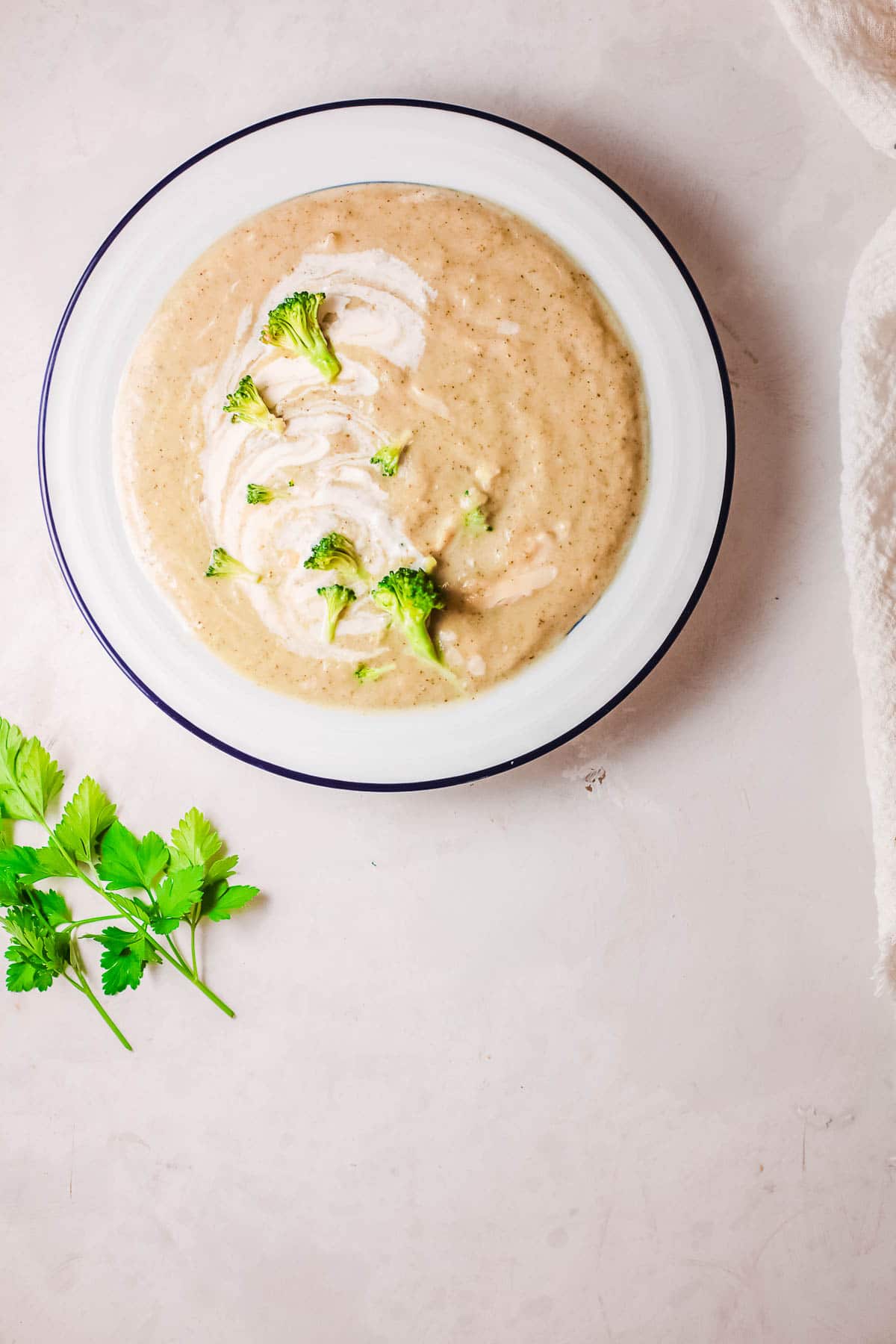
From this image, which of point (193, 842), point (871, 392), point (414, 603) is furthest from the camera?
point (193, 842)

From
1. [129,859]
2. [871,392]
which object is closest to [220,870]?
[129,859]

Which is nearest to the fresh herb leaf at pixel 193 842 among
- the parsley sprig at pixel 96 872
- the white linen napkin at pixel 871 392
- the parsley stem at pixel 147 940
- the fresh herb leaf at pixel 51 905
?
the parsley sprig at pixel 96 872

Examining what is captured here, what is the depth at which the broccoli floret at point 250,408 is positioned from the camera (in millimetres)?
1844

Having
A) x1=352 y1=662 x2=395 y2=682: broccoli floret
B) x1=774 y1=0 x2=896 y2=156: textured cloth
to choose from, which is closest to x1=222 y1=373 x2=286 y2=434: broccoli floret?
x1=352 y1=662 x2=395 y2=682: broccoli floret

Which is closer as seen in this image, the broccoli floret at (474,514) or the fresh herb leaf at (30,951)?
the broccoli floret at (474,514)

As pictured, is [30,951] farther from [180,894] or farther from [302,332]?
[302,332]

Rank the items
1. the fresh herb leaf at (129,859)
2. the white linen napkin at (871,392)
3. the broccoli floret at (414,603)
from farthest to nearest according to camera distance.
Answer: the fresh herb leaf at (129,859) → the white linen napkin at (871,392) → the broccoli floret at (414,603)

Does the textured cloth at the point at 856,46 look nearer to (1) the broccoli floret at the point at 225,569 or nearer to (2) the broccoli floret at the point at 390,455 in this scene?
(2) the broccoli floret at the point at 390,455

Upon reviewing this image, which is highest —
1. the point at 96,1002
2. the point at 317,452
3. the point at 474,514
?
the point at 317,452

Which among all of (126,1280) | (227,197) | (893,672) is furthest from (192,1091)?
(227,197)

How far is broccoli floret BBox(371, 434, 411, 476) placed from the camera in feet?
6.02

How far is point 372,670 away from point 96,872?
2.63ft

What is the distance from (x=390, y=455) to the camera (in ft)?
6.01

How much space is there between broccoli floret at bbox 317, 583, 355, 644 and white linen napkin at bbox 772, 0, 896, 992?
3.37 feet
